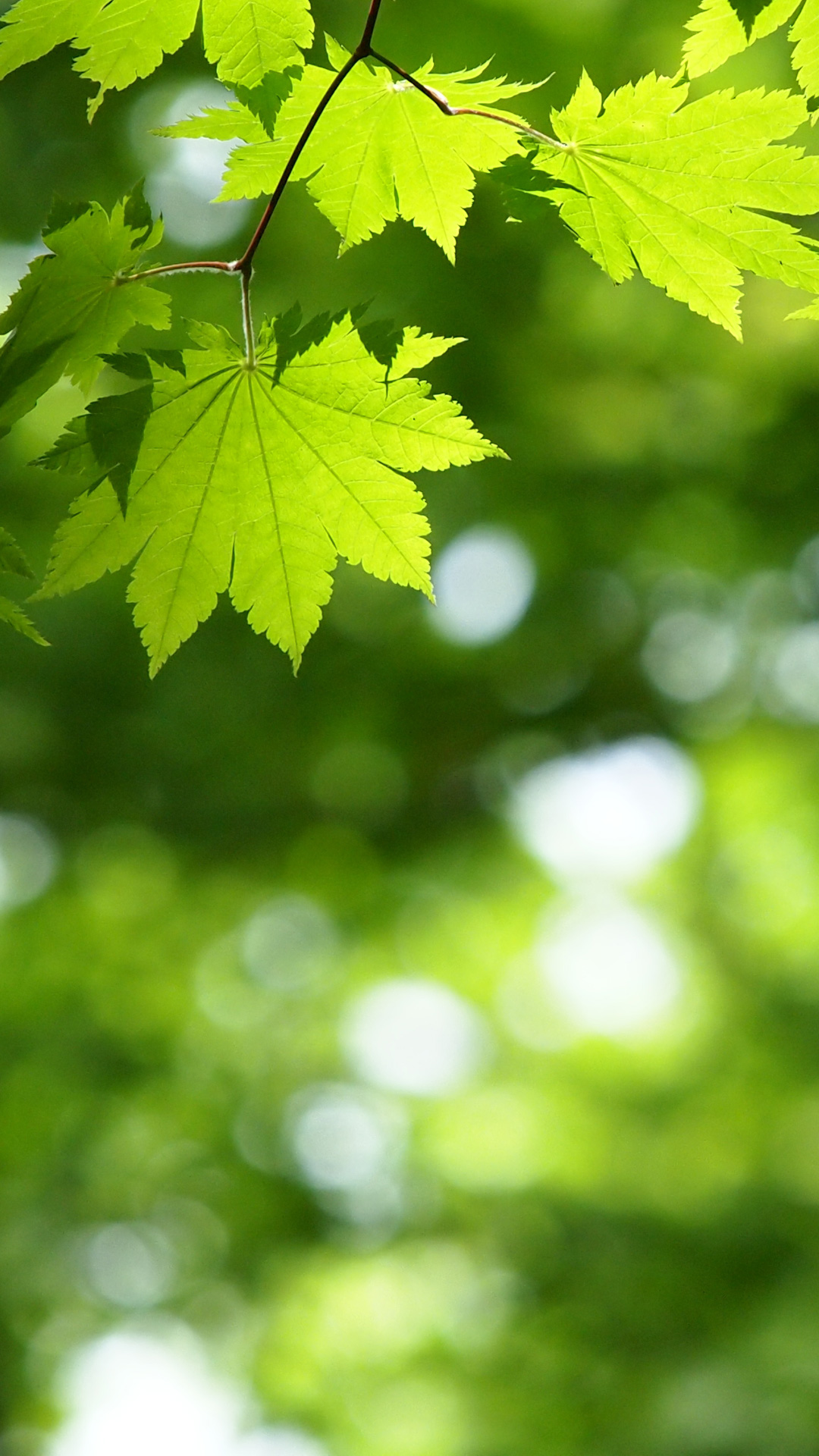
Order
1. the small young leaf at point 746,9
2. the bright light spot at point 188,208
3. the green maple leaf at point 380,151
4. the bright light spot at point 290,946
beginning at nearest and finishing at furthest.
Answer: the small young leaf at point 746,9, the green maple leaf at point 380,151, the bright light spot at point 188,208, the bright light spot at point 290,946

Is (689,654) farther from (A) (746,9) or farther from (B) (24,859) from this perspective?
(A) (746,9)

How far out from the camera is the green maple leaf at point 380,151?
0.91 m

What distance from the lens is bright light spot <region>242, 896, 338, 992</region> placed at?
246 inches

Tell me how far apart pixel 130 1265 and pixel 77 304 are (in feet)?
21.3

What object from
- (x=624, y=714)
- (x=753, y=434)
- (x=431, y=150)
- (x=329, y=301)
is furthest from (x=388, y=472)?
(x=624, y=714)

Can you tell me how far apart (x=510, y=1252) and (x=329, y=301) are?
170 inches

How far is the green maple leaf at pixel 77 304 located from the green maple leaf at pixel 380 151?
0.31 feet

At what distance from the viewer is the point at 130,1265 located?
6402 millimetres

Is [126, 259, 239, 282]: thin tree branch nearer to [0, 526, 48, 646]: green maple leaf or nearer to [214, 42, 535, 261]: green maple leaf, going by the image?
[214, 42, 535, 261]: green maple leaf

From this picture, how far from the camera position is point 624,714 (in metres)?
5.63

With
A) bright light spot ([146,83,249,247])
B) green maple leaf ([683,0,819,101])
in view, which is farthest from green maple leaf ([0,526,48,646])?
bright light spot ([146,83,249,247])

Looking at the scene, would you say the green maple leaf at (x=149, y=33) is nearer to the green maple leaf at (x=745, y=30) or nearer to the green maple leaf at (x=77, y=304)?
the green maple leaf at (x=77, y=304)

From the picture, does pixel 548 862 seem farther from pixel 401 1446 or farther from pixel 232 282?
pixel 232 282

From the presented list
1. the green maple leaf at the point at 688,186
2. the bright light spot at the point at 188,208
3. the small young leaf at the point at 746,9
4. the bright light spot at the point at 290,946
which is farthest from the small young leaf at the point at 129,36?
the bright light spot at the point at 290,946
